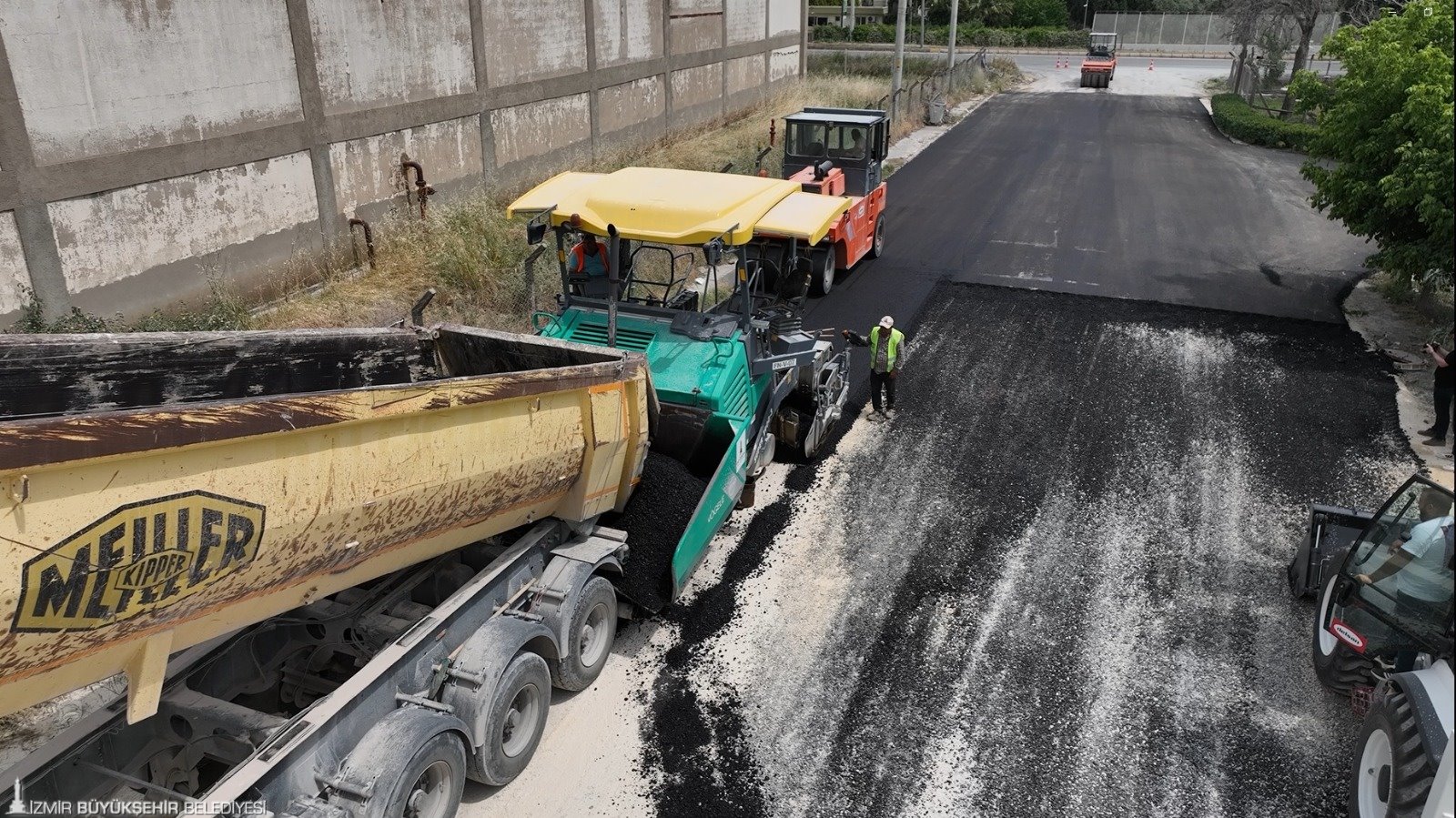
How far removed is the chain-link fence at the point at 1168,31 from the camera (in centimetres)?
5475

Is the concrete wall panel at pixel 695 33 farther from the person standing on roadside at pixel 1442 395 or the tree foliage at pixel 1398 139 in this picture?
the person standing on roadside at pixel 1442 395

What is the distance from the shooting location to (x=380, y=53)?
45.2 feet

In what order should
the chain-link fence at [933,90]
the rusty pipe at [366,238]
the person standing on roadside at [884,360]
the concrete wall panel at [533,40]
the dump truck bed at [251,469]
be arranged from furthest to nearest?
1. the chain-link fence at [933,90]
2. the concrete wall panel at [533,40]
3. the rusty pipe at [366,238]
4. the person standing on roadside at [884,360]
5. the dump truck bed at [251,469]

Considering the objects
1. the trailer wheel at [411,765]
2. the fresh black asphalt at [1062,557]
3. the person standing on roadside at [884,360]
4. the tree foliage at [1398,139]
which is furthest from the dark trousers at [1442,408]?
the trailer wheel at [411,765]

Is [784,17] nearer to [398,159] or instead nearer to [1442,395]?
[398,159]

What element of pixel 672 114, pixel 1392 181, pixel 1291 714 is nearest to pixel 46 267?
pixel 1291 714

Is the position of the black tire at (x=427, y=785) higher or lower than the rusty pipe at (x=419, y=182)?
lower

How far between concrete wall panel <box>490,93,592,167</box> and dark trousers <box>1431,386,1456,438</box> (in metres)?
13.9

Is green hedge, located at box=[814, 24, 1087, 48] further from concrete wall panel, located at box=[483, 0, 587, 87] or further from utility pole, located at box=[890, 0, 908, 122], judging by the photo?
concrete wall panel, located at box=[483, 0, 587, 87]

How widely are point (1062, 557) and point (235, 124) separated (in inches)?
414

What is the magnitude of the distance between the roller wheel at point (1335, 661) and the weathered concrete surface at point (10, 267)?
11.6 metres

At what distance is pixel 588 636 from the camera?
647 centimetres

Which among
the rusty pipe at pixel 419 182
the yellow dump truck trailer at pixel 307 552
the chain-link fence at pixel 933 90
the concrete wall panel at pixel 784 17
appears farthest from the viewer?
the concrete wall panel at pixel 784 17

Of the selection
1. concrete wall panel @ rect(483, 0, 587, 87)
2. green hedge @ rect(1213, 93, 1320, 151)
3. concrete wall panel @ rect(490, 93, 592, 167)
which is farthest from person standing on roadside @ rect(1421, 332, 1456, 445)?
green hedge @ rect(1213, 93, 1320, 151)
